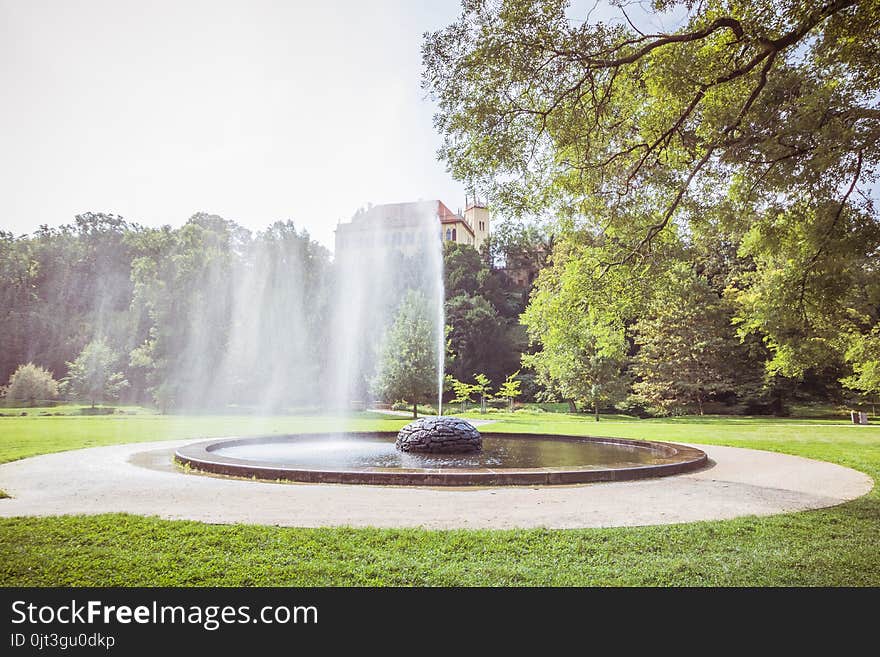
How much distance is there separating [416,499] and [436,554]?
2.64m

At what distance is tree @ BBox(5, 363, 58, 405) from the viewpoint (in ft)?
98.5

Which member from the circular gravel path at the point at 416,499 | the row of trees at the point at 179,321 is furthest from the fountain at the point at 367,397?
the circular gravel path at the point at 416,499

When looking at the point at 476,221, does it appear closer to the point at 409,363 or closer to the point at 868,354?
the point at 409,363

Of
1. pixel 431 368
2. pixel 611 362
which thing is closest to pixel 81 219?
pixel 431 368

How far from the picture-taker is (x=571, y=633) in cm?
348

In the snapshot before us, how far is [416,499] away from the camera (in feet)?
24.1

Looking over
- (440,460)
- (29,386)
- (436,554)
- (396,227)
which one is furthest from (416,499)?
(396,227)

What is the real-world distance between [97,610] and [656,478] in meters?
8.17

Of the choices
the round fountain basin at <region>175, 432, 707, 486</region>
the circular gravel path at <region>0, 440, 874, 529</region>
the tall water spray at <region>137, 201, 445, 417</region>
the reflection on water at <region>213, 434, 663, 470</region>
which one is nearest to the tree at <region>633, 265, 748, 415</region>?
the tall water spray at <region>137, 201, 445, 417</region>

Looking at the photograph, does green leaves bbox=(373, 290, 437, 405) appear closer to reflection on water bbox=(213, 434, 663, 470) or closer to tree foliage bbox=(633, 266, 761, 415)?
reflection on water bbox=(213, 434, 663, 470)

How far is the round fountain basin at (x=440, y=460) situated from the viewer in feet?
28.0

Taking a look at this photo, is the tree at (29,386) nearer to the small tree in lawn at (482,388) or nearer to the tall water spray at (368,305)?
the tall water spray at (368,305)

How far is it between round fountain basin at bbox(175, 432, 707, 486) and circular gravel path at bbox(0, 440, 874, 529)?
270mm

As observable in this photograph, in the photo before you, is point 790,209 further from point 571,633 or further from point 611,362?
point 611,362
